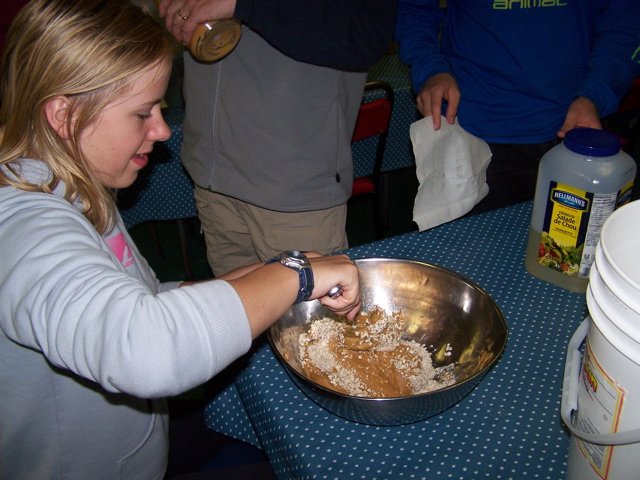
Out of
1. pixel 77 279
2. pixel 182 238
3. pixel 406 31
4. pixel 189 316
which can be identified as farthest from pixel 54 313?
pixel 182 238

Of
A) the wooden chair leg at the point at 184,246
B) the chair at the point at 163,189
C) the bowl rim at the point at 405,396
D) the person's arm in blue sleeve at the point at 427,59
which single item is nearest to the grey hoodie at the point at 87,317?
the bowl rim at the point at 405,396

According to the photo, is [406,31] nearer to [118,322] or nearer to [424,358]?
[424,358]

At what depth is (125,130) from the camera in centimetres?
84

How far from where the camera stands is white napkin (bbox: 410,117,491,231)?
3.93 feet

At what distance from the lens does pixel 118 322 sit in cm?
60

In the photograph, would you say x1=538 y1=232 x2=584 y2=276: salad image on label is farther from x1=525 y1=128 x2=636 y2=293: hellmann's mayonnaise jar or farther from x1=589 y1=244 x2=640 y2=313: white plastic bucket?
x1=589 y1=244 x2=640 y2=313: white plastic bucket

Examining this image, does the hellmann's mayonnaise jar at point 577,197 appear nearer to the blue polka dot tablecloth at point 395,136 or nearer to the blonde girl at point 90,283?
the blonde girl at point 90,283

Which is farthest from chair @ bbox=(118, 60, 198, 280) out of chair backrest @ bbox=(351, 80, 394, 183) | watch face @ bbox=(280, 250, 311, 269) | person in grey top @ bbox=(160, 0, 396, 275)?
watch face @ bbox=(280, 250, 311, 269)

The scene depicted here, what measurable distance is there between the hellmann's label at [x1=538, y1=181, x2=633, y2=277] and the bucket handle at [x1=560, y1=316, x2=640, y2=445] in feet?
0.80

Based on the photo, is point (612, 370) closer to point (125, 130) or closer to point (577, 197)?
point (577, 197)

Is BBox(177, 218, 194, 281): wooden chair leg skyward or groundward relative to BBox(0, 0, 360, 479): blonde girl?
groundward

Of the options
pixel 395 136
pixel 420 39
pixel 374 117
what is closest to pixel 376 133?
pixel 374 117

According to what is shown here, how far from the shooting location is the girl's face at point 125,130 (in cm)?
81

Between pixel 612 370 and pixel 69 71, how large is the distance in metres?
0.76
